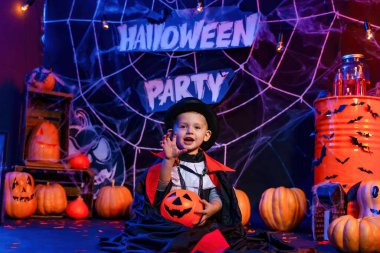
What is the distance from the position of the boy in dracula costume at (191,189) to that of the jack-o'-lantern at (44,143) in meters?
1.98

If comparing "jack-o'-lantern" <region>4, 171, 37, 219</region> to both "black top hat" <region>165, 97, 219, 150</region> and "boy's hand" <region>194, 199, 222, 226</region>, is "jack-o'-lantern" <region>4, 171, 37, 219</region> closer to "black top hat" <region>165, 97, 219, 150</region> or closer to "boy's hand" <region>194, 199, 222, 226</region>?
"black top hat" <region>165, 97, 219, 150</region>

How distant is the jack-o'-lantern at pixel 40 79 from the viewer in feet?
16.0

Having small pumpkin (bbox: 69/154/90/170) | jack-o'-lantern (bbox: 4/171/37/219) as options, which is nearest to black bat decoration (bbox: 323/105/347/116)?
A: small pumpkin (bbox: 69/154/90/170)

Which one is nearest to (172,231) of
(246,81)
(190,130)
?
(190,130)

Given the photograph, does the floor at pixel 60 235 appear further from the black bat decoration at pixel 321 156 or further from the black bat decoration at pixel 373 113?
the black bat decoration at pixel 373 113

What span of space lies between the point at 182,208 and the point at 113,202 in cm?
197

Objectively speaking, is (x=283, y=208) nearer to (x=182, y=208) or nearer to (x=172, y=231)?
(x=182, y=208)

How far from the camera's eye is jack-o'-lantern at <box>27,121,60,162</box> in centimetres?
479

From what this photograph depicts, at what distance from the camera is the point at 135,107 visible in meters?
5.18

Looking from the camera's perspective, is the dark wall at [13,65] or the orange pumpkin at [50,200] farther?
the dark wall at [13,65]

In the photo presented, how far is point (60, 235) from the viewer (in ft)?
10.9

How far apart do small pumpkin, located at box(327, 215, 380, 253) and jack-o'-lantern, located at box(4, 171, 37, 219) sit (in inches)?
102

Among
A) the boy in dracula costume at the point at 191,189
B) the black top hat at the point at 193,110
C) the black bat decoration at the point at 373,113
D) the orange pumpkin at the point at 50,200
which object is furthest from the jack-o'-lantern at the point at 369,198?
the orange pumpkin at the point at 50,200

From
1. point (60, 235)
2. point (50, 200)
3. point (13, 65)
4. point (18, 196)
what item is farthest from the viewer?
point (13, 65)
